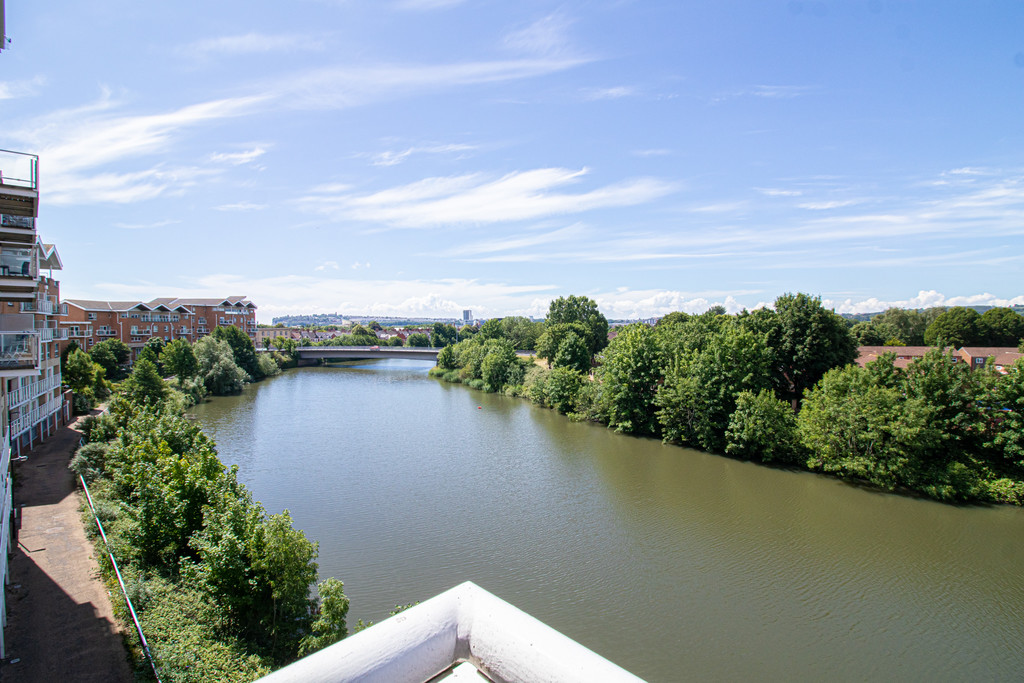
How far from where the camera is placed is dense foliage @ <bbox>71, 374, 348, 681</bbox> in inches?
366

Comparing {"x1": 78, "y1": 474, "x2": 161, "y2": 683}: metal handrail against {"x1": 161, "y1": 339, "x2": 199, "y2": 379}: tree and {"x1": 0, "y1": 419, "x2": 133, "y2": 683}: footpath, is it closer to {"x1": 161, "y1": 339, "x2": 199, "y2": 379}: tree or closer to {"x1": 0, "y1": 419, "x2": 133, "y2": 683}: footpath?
{"x1": 0, "y1": 419, "x2": 133, "y2": 683}: footpath

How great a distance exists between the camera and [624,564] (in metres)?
14.7

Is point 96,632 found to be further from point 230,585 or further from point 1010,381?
point 1010,381

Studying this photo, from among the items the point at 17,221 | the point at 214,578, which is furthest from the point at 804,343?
the point at 17,221

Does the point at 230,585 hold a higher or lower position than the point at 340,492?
higher

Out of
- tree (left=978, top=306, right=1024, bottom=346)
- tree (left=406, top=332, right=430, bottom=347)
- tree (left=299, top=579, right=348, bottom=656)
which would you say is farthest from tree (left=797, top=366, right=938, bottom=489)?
tree (left=406, top=332, right=430, bottom=347)

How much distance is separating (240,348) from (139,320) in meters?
8.98

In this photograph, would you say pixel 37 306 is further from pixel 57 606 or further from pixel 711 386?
pixel 711 386

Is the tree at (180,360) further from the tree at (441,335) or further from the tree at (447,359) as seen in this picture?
the tree at (441,335)

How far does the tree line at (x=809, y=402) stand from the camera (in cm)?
1966

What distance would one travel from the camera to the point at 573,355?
140 feet

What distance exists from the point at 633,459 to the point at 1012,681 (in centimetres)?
1534

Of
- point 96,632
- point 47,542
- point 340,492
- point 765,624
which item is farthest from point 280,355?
point 765,624

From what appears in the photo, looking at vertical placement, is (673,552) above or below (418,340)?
below
